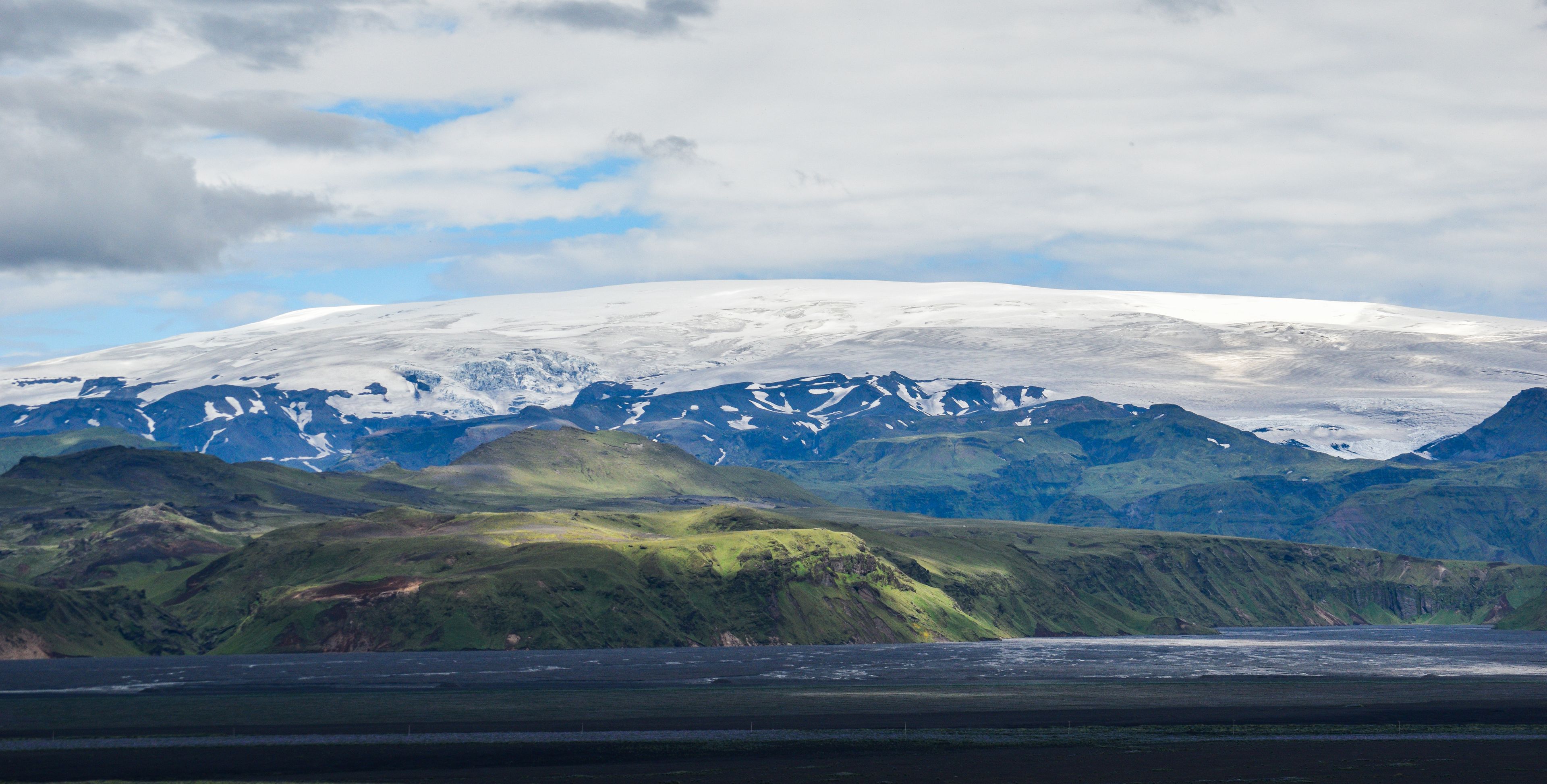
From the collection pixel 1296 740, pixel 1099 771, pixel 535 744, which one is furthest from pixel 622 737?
pixel 1296 740

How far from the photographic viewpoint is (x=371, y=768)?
143750 mm

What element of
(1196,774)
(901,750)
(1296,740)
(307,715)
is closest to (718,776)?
(901,750)

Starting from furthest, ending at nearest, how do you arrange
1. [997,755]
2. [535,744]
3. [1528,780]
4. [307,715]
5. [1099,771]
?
[307,715] < [535,744] < [997,755] < [1099,771] < [1528,780]

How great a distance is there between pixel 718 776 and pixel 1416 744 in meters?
74.3

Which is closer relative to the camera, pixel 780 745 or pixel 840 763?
pixel 840 763

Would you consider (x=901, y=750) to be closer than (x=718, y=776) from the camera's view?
No

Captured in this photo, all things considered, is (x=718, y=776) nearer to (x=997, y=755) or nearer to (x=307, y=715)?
(x=997, y=755)

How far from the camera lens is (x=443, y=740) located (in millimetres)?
166375

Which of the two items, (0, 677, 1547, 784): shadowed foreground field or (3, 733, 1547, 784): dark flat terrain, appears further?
(0, 677, 1547, 784): shadowed foreground field

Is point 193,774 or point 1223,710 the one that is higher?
point 193,774

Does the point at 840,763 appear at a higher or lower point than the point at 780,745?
higher

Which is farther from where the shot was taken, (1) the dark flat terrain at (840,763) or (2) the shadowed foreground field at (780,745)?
(2) the shadowed foreground field at (780,745)

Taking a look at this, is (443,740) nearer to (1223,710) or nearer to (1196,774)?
(1196,774)

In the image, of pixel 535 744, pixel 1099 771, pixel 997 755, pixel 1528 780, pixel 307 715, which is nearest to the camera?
pixel 1528 780
